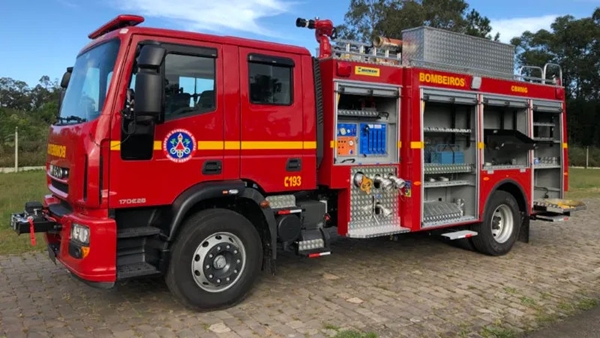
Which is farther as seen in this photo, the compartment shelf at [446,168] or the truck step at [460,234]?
the truck step at [460,234]

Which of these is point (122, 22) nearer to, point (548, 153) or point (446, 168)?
point (446, 168)

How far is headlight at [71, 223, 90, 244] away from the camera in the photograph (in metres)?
4.51

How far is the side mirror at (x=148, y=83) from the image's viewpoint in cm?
435

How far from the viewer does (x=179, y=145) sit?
4934 mm

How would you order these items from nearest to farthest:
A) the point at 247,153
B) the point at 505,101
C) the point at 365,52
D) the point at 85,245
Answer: the point at 85,245 < the point at 247,153 < the point at 365,52 < the point at 505,101

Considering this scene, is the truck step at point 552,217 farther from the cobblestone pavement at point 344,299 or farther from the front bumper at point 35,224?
the front bumper at point 35,224

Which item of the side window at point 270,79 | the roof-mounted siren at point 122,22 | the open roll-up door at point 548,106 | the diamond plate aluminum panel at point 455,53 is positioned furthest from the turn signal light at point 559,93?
the roof-mounted siren at point 122,22

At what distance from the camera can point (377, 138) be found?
670 cm

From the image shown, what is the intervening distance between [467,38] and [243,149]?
4272 mm

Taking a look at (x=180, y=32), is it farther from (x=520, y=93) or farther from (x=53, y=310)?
(x=520, y=93)

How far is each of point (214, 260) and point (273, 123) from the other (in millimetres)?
1570

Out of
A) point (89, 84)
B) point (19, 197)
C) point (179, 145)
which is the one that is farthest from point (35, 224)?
point (19, 197)

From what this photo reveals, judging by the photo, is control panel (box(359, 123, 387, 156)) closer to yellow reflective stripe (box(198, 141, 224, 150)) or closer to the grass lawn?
yellow reflective stripe (box(198, 141, 224, 150))

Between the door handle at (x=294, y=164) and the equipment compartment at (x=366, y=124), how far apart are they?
54 cm
